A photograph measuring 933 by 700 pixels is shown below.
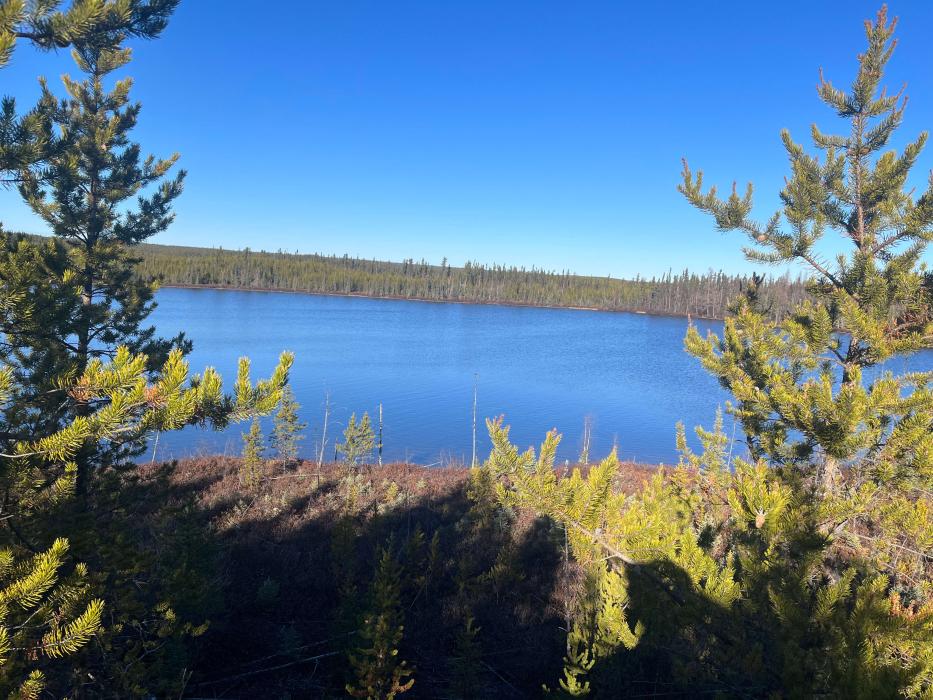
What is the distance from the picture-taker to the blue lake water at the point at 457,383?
2266 cm

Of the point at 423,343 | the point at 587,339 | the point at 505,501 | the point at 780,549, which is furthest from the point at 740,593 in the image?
the point at 587,339

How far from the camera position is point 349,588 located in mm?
6078

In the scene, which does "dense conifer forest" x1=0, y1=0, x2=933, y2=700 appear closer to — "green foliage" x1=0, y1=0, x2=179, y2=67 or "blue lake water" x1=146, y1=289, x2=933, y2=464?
"green foliage" x1=0, y1=0, x2=179, y2=67

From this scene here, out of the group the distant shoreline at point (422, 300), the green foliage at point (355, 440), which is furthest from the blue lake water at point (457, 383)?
the distant shoreline at point (422, 300)

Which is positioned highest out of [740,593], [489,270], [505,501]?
[489,270]

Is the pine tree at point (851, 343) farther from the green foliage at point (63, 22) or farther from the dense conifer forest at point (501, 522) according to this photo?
the green foliage at point (63, 22)

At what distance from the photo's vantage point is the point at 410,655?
618 cm

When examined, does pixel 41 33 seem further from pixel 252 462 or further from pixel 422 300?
pixel 422 300

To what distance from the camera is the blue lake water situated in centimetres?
2266

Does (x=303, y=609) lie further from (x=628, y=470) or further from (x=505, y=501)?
(x=628, y=470)

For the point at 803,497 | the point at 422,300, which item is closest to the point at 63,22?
the point at 803,497

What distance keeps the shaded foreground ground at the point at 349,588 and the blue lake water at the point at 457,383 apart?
8123mm

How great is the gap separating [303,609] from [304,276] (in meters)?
141

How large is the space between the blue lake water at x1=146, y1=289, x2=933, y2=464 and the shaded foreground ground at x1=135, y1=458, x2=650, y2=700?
8.12 metres
